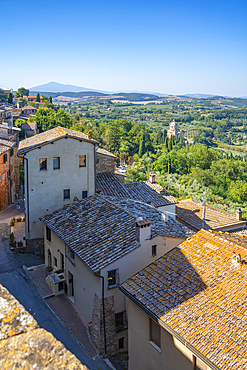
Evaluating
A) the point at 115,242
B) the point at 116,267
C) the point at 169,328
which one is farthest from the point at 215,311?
the point at 115,242

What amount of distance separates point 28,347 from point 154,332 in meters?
7.85

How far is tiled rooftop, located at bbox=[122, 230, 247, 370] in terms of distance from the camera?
783 cm

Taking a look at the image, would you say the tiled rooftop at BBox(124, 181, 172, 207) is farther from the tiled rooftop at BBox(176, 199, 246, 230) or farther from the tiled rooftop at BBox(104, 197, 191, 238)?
the tiled rooftop at BBox(104, 197, 191, 238)

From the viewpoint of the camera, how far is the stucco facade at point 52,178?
65.5 feet

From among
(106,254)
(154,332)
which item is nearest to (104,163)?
(106,254)

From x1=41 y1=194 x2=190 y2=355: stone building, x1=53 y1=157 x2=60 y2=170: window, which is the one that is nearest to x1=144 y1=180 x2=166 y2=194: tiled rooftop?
x1=41 y1=194 x2=190 y2=355: stone building

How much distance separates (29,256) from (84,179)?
632 centimetres

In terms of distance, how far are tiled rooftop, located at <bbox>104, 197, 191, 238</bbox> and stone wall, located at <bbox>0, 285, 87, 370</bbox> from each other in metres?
11.8

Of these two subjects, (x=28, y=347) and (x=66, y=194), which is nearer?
(x=28, y=347)

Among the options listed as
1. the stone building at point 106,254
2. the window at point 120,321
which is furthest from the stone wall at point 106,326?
the window at point 120,321

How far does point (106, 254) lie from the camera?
13.5 m

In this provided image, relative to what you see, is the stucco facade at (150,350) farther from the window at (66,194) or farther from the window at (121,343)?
the window at (66,194)

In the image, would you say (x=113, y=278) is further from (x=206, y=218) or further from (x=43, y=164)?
(x=206, y=218)

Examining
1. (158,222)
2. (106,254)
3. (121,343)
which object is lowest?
(121,343)
